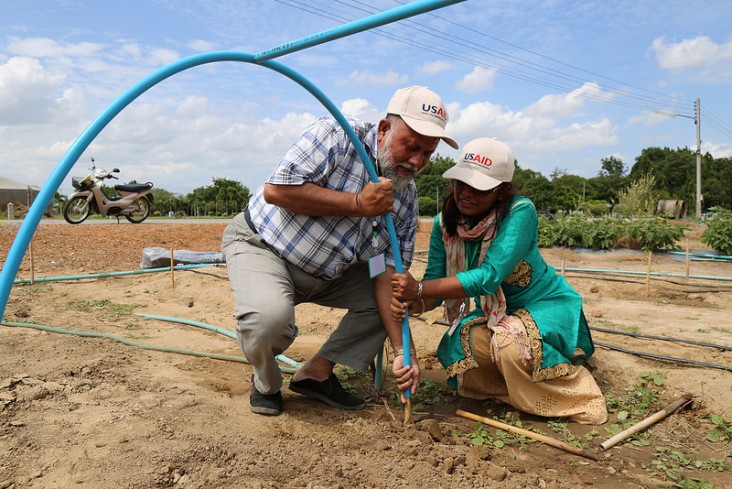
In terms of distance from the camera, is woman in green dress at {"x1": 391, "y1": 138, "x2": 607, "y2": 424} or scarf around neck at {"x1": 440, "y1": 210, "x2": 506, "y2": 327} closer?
woman in green dress at {"x1": 391, "y1": 138, "x2": 607, "y2": 424}

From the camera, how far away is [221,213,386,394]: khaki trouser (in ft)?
7.50

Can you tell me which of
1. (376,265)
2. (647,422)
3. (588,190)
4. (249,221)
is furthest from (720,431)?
(588,190)

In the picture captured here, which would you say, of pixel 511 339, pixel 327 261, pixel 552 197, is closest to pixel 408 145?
pixel 327 261

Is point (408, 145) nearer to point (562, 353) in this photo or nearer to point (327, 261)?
point (327, 261)

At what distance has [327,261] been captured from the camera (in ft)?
8.25

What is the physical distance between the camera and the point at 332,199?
7.57 feet

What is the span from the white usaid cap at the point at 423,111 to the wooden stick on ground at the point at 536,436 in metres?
1.28

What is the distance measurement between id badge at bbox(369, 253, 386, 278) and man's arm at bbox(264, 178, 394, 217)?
0.29m

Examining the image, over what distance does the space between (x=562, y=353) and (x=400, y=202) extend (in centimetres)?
108

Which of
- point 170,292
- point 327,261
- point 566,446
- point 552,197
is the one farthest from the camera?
point 552,197

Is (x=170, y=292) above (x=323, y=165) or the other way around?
the other way around

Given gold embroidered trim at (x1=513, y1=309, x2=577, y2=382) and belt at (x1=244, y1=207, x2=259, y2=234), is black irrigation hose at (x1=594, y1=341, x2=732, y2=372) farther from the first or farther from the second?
belt at (x1=244, y1=207, x2=259, y2=234)

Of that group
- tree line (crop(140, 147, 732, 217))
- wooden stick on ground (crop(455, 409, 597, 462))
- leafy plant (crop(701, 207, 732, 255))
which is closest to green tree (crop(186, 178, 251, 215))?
tree line (crop(140, 147, 732, 217))

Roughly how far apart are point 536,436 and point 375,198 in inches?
48.5
